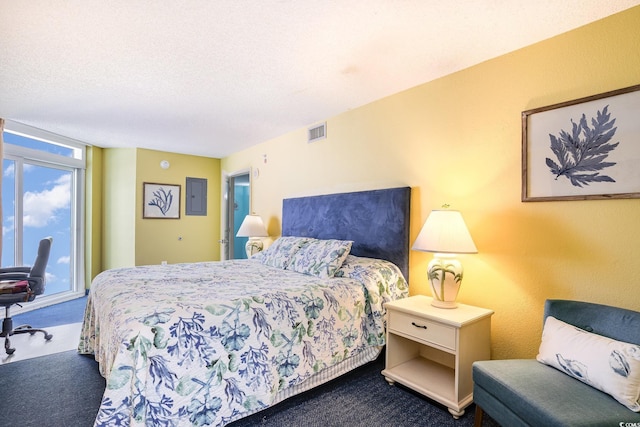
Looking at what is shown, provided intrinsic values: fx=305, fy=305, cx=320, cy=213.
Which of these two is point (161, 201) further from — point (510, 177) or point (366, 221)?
point (510, 177)

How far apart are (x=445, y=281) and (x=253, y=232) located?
9.21ft

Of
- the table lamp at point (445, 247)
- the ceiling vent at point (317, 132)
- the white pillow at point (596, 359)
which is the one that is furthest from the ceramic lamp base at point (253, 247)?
the white pillow at point (596, 359)

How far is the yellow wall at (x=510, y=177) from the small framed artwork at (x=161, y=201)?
379 centimetres

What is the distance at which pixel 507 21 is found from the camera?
5.90ft

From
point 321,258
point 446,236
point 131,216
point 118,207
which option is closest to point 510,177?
point 446,236

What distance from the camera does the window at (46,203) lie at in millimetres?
3971

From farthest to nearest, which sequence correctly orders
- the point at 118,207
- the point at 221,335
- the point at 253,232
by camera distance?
the point at 118,207 < the point at 253,232 < the point at 221,335

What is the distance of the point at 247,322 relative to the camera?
1757mm

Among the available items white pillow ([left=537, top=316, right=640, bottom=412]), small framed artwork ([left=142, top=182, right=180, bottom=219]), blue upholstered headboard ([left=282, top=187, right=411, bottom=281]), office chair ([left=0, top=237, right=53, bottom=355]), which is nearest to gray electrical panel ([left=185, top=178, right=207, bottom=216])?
small framed artwork ([left=142, top=182, right=180, bottom=219])

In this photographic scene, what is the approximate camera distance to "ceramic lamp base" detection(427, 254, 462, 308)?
82.7 inches

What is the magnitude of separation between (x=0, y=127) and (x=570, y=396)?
218 inches

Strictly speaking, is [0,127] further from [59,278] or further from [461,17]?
[461,17]

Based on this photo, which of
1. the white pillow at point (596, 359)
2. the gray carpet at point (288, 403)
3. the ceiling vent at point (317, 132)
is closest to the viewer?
the white pillow at point (596, 359)

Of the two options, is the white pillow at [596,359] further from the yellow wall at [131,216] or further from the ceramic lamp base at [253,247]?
the yellow wall at [131,216]
